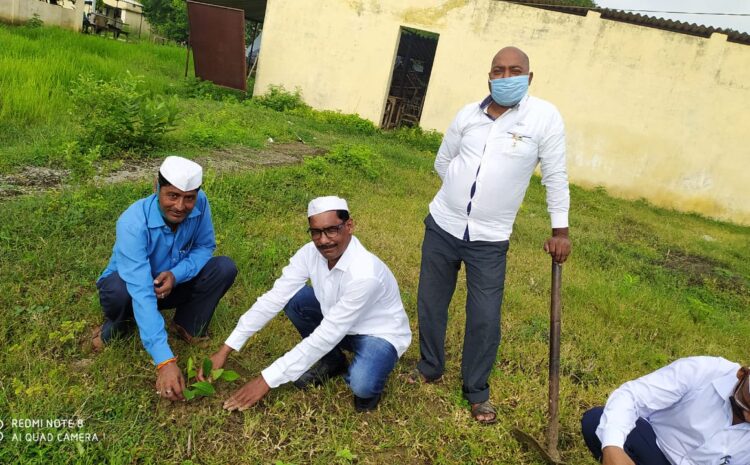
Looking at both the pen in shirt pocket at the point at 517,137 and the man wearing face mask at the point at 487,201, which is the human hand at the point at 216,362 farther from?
the pen in shirt pocket at the point at 517,137

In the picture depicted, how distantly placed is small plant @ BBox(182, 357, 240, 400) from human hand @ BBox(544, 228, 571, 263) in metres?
1.70

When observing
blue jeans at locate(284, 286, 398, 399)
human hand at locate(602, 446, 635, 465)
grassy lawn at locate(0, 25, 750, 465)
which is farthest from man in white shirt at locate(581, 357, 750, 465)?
blue jeans at locate(284, 286, 398, 399)

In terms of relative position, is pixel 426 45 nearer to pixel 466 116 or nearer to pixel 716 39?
pixel 716 39

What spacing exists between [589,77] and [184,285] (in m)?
9.78

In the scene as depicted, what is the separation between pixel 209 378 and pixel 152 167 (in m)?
3.78

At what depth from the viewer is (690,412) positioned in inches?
79.4

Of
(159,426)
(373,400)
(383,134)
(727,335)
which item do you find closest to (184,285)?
(159,426)

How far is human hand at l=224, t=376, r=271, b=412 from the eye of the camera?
2418 millimetres

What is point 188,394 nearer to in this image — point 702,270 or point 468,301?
point 468,301

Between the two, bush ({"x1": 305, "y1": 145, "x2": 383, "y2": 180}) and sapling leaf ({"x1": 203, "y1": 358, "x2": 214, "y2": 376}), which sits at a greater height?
bush ({"x1": 305, "y1": 145, "x2": 383, "y2": 180})

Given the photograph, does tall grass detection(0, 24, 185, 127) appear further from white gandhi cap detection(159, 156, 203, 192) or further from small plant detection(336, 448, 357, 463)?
small plant detection(336, 448, 357, 463)

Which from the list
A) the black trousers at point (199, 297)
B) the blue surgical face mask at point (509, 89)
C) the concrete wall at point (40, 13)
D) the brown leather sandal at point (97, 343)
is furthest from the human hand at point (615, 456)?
the concrete wall at point (40, 13)

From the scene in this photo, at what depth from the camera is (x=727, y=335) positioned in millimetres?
4465

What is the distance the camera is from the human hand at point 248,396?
2.42 metres
